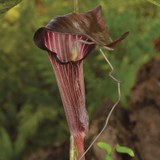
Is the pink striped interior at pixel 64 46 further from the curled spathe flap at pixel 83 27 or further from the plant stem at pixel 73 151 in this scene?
the plant stem at pixel 73 151

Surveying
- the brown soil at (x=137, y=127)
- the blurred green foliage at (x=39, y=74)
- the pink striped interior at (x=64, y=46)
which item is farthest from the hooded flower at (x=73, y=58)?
the blurred green foliage at (x=39, y=74)

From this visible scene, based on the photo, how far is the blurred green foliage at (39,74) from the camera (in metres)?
1.39

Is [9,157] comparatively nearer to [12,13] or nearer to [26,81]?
[26,81]

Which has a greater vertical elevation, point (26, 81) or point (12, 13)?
point (12, 13)

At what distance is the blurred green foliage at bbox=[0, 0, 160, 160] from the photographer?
139 centimetres

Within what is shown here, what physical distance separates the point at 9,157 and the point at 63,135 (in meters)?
0.30

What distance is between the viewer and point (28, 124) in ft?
4.52

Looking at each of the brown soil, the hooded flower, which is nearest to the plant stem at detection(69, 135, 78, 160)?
the hooded flower

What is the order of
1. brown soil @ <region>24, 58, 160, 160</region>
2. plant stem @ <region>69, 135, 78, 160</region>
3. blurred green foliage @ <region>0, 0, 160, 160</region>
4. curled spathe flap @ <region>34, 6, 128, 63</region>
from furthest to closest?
blurred green foliage @ <region>0, 0, 160, 160</region>, brown soil @ <region>24, 58, 160, 160</region>, plant stem @ <region>69, 135, 78, 160</region>, curled spathe flap @ <region>34, 6, 128, 63</region>

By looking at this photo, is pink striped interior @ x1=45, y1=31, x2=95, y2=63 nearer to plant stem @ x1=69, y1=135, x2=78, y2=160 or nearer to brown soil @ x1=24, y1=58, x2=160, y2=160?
plant stem @ x1=69, y1=135, x2=78, y2=160

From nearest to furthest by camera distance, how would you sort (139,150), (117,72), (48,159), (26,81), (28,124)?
(139,150) → (48,159) → (117,72) → (28,124) → (26,81)

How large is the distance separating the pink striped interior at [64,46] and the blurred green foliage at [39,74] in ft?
2.72

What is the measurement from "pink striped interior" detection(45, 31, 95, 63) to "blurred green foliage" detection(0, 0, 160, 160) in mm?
828

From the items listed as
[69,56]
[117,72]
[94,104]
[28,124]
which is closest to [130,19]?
[117,72]
